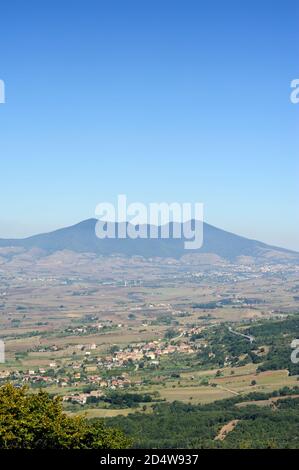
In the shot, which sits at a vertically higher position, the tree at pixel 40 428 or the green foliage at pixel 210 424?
the tree at pixel 40 428

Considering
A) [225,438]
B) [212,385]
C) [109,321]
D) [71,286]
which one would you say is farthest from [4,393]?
[71,286]

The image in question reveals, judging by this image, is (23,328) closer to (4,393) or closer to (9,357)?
(9,357)

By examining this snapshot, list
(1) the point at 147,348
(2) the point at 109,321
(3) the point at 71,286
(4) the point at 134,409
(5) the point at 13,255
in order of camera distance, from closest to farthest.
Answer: (4) the point at 134,409 < (1) the point at 147,348 < (2) the point at 109,321 < (3) the point at 71,286 < (5) the point at 13,255

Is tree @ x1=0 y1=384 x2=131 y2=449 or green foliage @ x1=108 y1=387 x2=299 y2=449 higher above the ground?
tree @ x1=0 y1=384 x2=131 y2=449

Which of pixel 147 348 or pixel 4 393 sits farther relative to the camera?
pixel 147 348

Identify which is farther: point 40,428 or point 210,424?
point 210,424

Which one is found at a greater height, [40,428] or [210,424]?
[40,428]

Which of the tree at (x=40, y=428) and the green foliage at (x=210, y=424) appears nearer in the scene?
the tree at (x=40, y=428)
